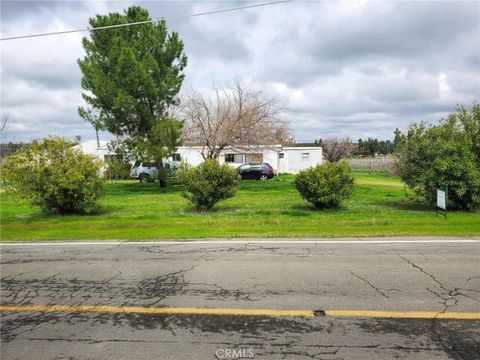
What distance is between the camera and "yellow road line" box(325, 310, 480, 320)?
4367 mm

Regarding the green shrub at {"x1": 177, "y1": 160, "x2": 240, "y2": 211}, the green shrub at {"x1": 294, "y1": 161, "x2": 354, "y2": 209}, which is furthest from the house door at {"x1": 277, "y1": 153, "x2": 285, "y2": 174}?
the green shrub at {"x1": 177, "y1": 160, "x2": 240, "y2": 211}

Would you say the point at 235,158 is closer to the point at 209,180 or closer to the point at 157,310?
the point at 209,180

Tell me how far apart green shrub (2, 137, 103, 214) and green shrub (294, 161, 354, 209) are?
811 cm

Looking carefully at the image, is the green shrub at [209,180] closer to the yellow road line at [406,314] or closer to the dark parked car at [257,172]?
the yellow road line at [406,314]

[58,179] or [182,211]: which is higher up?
[58,179]

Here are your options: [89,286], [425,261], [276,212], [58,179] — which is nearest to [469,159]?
[276,212]

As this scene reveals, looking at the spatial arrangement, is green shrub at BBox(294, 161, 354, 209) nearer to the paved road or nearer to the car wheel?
the paved road

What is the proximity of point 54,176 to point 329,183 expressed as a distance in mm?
10021

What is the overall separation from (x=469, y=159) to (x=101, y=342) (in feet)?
43.8

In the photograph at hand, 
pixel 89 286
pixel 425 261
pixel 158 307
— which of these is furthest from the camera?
pixel 425 261

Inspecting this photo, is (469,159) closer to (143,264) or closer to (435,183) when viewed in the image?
(435,183)

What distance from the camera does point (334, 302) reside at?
489 centimetres

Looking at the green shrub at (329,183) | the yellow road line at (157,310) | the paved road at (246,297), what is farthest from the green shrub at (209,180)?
the yellow road line at (157,310)

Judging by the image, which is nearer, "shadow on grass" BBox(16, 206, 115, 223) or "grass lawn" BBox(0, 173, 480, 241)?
"grass lawn" BBox(0, 173, 480, 241)
